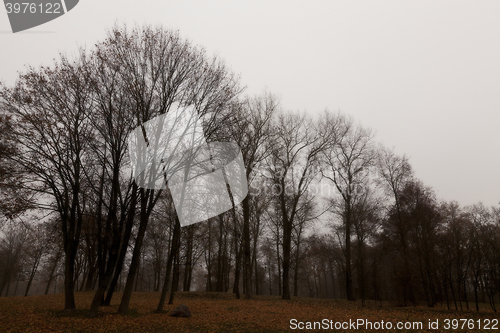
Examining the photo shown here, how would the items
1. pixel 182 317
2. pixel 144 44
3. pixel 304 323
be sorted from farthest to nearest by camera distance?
pixel 144 44 < pixel 182 317 < pixel 304 323

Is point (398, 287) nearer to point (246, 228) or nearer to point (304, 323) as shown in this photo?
point (246, 228)

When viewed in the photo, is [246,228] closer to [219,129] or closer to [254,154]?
[254,154]

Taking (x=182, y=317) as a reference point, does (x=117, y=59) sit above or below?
above

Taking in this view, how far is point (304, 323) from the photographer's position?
29.6ft

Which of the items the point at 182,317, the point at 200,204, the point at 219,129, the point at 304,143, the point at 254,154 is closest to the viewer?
the point at 182,317

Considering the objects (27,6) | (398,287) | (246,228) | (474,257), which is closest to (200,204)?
(246,228)

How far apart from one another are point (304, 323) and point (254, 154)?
474 inches

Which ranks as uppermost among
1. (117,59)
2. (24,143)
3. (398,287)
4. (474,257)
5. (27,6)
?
(27,6)

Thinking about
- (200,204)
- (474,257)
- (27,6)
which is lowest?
(474,257)

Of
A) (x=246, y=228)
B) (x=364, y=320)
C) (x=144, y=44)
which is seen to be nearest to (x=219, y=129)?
(x=144, y=44)

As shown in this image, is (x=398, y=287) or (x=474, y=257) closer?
(x=474, y=257)

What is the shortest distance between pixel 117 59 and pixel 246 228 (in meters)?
11.8

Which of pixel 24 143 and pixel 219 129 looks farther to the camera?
pixel 219 129

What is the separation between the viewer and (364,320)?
9586 mm
